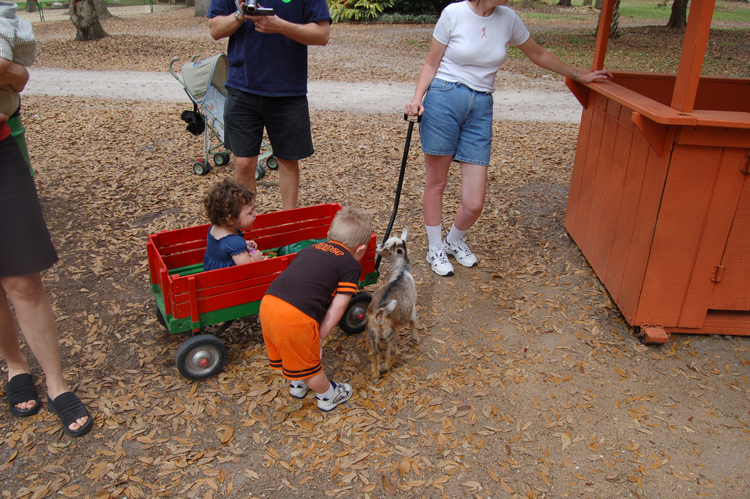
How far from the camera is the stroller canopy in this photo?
6375 millimetres

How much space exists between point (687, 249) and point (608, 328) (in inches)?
29.7

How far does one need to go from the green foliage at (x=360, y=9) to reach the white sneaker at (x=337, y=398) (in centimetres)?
2191

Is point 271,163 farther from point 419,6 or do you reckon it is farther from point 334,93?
point 419,6

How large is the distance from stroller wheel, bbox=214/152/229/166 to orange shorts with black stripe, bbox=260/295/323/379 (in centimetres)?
445

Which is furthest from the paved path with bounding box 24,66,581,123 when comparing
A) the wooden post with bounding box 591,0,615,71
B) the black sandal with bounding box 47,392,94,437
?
the black sandal with bounding box 47,392,94,437

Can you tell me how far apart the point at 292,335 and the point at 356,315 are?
1.00 m

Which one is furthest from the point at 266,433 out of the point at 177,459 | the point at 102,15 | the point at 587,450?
the point at 102,15

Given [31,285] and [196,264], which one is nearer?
[31,285]

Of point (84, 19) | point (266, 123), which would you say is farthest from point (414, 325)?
point (84, 19)

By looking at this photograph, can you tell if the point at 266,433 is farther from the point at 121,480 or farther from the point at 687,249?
the point at 687,249

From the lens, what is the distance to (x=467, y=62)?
12.6ft

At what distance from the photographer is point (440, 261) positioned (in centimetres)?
450

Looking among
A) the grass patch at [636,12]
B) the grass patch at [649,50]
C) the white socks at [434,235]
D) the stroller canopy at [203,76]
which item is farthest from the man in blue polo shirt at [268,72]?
the grass patch at [636,12]

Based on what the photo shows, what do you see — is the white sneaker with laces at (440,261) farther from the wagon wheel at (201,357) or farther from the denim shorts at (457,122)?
the wagon wheel at (201,357)
